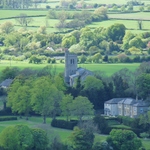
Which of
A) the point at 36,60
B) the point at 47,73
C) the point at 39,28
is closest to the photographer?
the point at 47,73

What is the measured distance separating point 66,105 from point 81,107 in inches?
59.2

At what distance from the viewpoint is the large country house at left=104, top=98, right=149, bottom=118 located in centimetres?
8006

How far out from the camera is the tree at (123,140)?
217ft

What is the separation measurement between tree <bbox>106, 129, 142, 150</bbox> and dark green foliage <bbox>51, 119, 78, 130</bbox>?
8442mm

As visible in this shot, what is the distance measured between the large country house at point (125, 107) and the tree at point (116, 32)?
200 feet

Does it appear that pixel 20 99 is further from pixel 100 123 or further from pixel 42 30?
pixel 42 30

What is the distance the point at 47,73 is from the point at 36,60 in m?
26.7

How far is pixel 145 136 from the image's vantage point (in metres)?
71.8

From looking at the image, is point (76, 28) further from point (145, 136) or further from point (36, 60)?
point (145, 136)

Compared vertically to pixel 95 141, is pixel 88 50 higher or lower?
higher

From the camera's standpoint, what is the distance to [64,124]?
7600cm

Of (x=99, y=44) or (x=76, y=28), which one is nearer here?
(x=99, y=44)

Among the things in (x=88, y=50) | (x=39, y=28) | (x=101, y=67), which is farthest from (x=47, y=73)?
(x=39, y=28)

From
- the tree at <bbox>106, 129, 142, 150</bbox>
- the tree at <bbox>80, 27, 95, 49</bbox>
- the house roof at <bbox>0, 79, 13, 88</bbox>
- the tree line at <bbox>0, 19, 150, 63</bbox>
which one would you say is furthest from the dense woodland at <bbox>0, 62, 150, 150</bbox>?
the tree at <bbox>80, 27, 95, 49</bbox>
